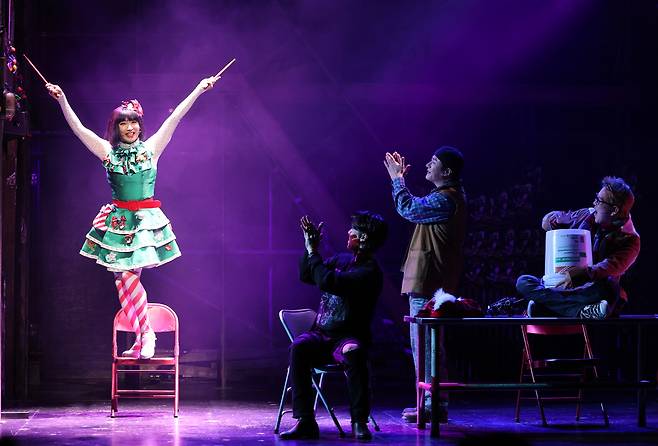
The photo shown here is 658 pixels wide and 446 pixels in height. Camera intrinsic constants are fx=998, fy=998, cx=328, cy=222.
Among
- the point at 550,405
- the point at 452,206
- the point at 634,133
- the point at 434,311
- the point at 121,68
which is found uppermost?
the point at 121,68

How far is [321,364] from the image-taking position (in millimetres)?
5691

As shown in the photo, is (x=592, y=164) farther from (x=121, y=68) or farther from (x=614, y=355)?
(x=121, y=68)

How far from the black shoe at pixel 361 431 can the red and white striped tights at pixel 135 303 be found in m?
1.64

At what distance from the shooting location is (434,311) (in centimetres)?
571

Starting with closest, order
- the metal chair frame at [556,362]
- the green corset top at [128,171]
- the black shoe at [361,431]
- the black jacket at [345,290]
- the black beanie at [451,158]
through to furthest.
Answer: the black shoe at [361,431] < the black jacket at [345,290] < the metal chair frame at [556,362] < the black beanie at [451,158] < the green corset top at [128,171]

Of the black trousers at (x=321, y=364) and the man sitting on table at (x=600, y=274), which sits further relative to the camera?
the man sitting on table at (x=600, y=274)

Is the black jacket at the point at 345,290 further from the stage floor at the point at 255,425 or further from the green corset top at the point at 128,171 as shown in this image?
the green corset top at the point at 128,171

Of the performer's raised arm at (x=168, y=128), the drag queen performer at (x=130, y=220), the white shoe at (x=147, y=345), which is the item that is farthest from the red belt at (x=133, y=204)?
the white shoe at (x=147, y=345)

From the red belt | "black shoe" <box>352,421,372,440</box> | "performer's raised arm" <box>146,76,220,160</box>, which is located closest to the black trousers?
"black shoe" <box>352,421,372,440</box>

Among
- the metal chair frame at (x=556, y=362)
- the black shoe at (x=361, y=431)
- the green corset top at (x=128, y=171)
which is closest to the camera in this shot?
the black shoe at (x=361, y=431)

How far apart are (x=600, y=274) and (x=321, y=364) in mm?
1727

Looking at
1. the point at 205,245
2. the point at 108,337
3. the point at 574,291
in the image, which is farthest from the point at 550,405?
the point at 108,337

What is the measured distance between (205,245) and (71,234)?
122 cm

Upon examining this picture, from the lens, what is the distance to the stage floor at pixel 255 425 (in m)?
5.50
